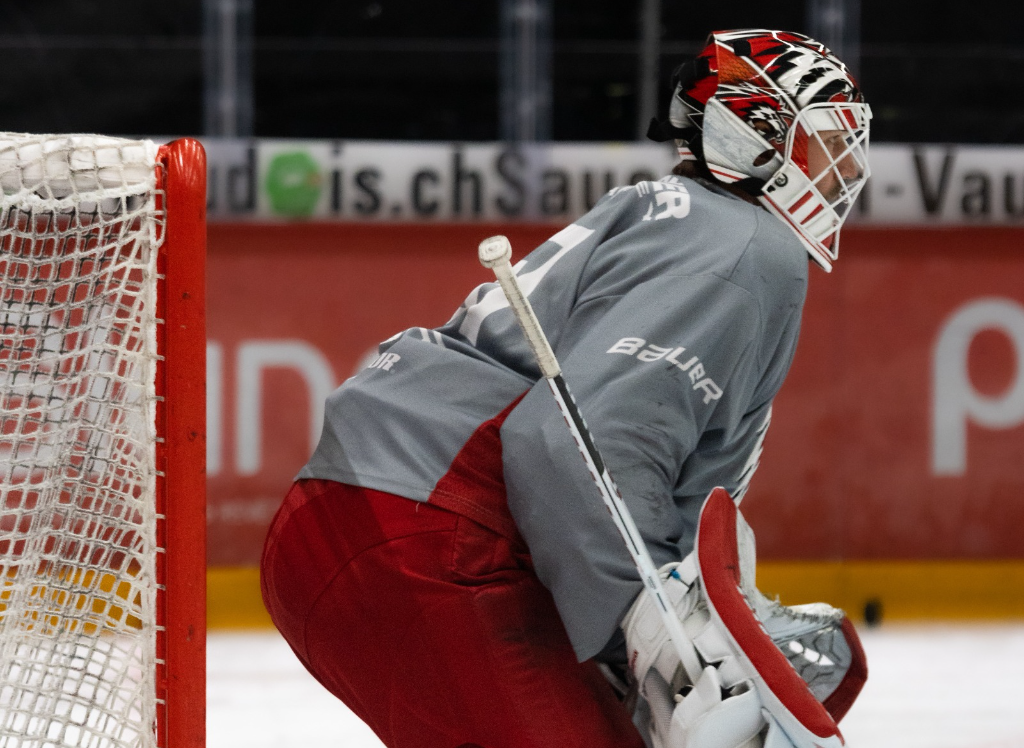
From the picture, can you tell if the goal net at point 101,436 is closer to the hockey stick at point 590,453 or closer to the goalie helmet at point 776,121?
the hockey stick at point 590,453

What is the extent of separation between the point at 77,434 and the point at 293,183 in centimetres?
272

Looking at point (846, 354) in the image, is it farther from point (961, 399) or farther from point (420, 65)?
point (420, 65)

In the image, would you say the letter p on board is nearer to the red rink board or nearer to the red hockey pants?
the red rink board

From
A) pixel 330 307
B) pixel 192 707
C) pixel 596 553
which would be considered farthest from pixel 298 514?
pixel 330 307

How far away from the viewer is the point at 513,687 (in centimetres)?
117

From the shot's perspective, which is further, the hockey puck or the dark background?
the dark background

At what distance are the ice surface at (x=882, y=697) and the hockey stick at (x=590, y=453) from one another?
63.2 inches

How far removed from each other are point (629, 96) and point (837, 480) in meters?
1.39

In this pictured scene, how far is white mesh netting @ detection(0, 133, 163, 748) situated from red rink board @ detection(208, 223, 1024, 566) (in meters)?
2.61

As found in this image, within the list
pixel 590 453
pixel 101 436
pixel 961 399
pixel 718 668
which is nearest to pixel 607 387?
pixel 590 453

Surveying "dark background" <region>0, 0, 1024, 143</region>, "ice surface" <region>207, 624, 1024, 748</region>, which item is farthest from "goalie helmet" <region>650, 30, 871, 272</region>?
"dark background" <region>0, 0, 1024, 143</region>

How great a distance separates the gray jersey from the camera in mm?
1145

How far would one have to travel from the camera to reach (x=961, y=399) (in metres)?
4.08

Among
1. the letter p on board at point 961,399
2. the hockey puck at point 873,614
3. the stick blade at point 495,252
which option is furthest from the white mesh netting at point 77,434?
the letter p on board at point 961,399
